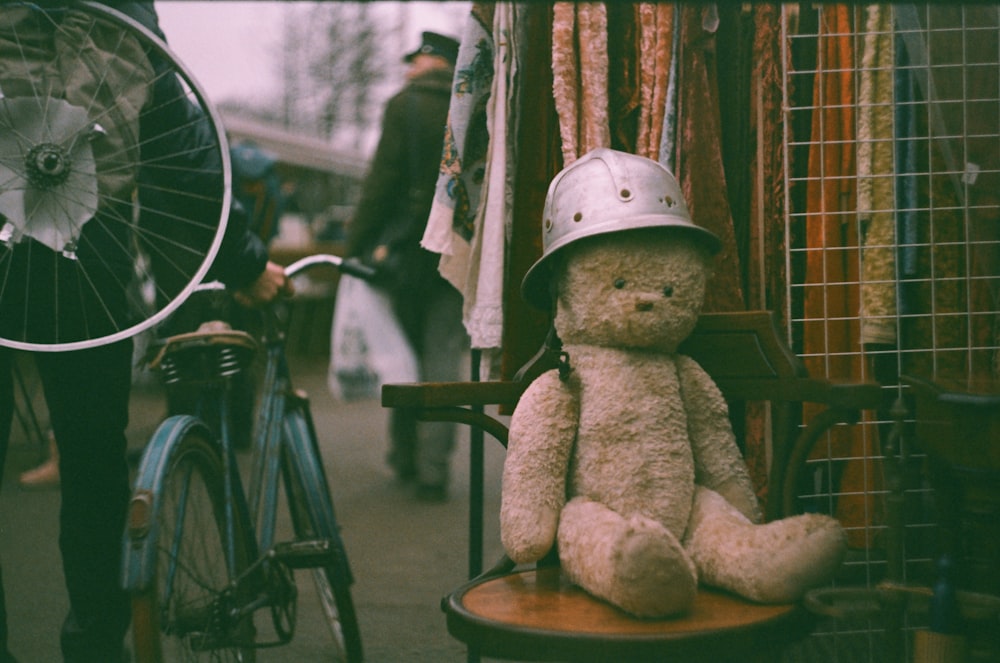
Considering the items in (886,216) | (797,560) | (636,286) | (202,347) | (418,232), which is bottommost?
(797,560)

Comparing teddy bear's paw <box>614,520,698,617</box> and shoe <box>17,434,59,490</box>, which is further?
shoe <box>17,434,59,490</box>

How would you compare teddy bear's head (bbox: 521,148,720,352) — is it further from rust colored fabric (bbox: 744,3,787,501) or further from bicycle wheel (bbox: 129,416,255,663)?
bicycle wheel (bbox: 129,416,255,663)

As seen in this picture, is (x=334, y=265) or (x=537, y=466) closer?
(x=537, y=466)

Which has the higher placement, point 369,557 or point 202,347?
point 202,347

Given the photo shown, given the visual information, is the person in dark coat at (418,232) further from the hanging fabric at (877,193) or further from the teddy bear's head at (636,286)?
the teddy bear's head at (636,286)

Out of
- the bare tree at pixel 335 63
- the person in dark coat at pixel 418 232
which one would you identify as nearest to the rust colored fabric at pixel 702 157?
the person in dark coat at pixel 418 232

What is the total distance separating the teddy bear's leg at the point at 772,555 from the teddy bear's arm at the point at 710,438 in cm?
A: 17

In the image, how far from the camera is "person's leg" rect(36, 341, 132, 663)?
2.38 meters

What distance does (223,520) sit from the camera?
2.52m

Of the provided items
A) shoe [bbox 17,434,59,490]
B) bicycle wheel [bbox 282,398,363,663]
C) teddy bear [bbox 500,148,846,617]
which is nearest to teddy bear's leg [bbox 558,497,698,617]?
teddy bear [bbox 500,148,846,617]

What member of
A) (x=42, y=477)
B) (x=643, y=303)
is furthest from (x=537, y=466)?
(x=42, y=477)

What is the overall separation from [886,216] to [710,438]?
3.12ft

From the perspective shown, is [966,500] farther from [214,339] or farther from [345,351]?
[345,351]

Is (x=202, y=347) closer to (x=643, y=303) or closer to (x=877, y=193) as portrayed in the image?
(x=643, y=303)
